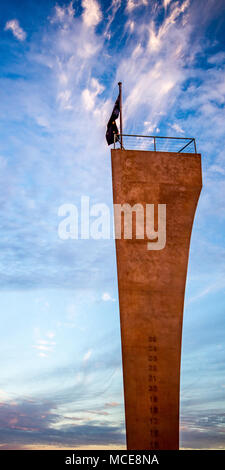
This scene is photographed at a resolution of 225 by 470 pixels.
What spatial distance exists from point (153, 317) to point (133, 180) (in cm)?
409

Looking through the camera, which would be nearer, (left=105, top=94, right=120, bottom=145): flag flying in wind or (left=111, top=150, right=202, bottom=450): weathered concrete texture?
(left=111, top=150, right=202, bottom=450): weathered concrete texture

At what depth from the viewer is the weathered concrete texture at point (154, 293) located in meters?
11.3

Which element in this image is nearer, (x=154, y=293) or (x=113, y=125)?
(x=154, y=293)

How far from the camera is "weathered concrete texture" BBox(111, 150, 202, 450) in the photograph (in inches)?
445

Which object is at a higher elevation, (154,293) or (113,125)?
(113,125)

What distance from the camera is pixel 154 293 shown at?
1202 cm

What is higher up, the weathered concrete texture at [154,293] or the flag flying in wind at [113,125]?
the flag flying in wind at [113,125]

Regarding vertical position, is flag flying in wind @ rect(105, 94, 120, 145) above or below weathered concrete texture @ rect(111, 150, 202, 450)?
above

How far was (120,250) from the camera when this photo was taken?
39.3ft

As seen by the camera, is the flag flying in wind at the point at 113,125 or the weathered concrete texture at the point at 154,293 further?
the flag flying in wind at the point at 113,125
